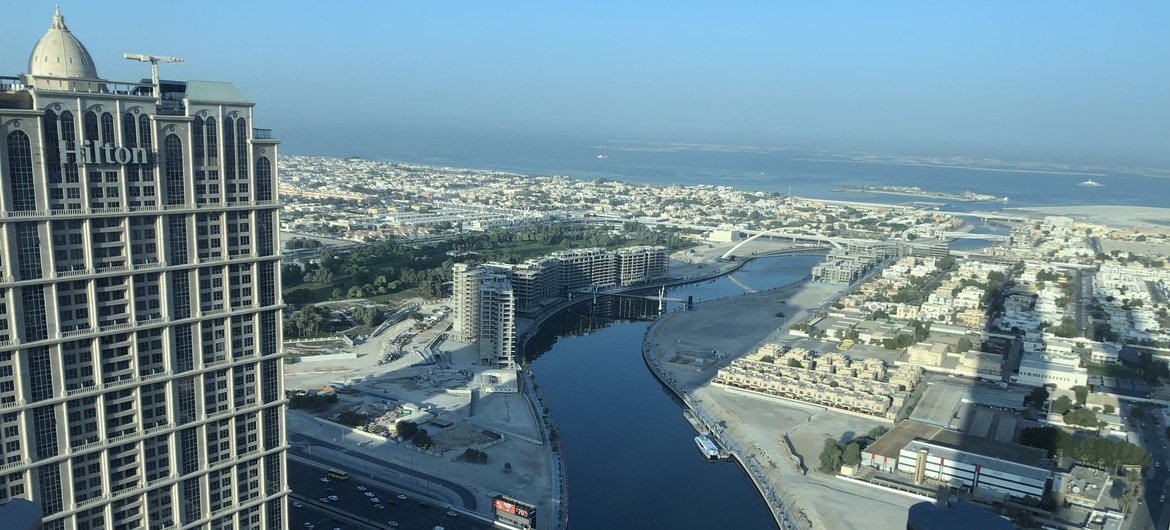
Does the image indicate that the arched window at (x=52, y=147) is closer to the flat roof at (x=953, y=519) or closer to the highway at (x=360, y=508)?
the highway at (x=360, y=508)

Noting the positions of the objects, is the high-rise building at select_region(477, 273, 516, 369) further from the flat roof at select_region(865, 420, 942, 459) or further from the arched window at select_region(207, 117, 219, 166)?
the arched window at select_region(207, 117, 219, 166)

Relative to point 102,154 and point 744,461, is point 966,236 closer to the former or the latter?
point 744,461

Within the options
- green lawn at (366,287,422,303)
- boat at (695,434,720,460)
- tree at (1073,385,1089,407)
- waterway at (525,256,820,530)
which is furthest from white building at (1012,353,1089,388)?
green lawn at (366,287,422,303)

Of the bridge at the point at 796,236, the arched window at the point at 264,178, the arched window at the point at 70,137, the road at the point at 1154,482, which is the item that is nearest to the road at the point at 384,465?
the arched window at the point at 264,178

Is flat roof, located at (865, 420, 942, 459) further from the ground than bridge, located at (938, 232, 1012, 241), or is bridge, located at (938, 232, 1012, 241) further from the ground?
flat roof, located at (865, 420, 942, 459)

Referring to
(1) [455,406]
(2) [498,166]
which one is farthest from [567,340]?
(2) [498,166]

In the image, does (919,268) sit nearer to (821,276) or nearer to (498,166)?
(821,276)
